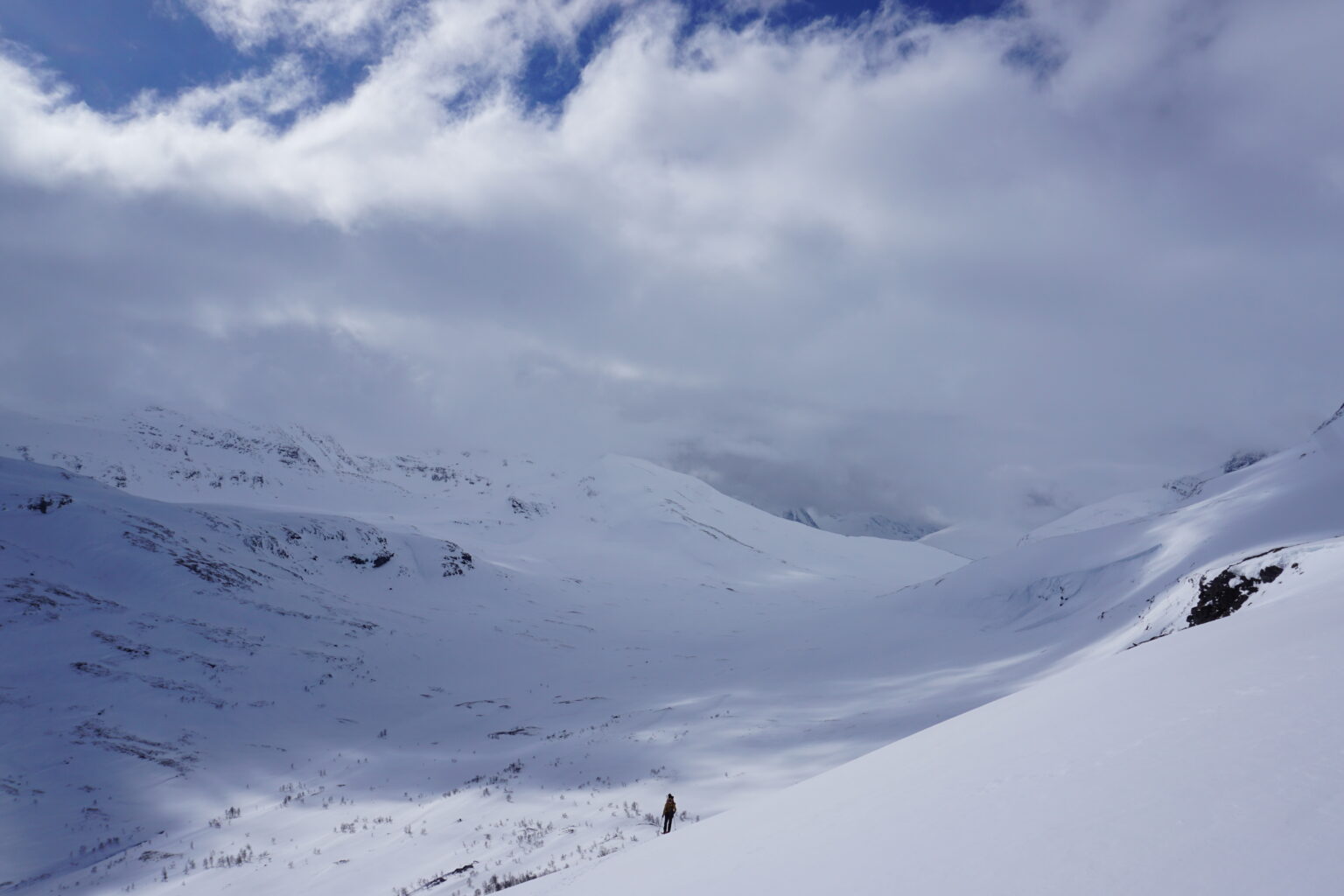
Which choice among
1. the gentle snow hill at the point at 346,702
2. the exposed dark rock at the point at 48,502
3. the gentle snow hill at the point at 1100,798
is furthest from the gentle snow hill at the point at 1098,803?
the exposed dark rock at the point at 48,502

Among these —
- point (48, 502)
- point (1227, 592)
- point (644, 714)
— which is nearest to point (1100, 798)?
point (1227, 592)

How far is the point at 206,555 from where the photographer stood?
152 feet

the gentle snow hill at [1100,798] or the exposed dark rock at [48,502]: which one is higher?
the exposed dark rock at [48,502]

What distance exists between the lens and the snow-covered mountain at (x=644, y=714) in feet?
15.9

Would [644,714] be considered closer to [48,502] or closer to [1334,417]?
[48,502]

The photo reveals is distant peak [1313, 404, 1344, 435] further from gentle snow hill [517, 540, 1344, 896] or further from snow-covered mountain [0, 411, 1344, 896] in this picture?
gentle snow hill [517, 540, 1344, 896]

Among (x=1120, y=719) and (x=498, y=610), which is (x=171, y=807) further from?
(x=498, y=610)

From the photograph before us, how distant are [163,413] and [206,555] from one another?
13218 cm

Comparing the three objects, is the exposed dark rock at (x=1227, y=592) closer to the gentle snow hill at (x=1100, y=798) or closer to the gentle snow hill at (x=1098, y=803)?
the gentle snow hill at (x=1100, y=798)

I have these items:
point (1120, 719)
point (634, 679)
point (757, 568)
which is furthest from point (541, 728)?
point (757, 568)

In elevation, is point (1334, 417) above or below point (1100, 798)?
above

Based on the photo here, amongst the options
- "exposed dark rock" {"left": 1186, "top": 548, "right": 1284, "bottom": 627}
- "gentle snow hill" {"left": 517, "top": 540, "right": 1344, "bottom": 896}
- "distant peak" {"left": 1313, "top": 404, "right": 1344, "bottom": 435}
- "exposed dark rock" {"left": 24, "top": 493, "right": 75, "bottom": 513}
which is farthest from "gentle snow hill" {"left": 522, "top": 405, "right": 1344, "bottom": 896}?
"exposed dark rock" {"left": 24, "top": 493, "right": 75, "bottom": 513}

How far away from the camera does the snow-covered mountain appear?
484 centimetres

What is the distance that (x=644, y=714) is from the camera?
29.6 m
